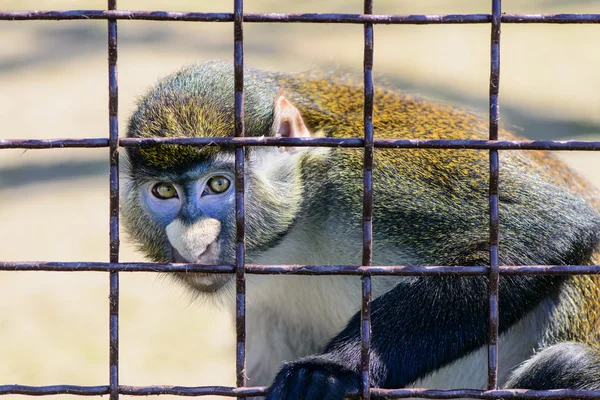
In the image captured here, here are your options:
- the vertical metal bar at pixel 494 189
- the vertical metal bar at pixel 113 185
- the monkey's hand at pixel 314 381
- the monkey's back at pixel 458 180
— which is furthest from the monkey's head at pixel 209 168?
the vertical metal bar at pixel 494 189

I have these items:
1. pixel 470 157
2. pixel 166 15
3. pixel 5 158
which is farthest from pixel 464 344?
pixel 5 158

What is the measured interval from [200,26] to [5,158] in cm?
320

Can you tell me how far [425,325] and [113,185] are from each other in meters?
1.11

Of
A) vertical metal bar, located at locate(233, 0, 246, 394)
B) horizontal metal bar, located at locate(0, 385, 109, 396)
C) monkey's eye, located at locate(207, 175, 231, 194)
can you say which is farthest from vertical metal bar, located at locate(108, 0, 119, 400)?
monkey's eye, located at locate(207, 175, 231, 194)

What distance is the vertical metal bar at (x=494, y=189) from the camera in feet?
7.25

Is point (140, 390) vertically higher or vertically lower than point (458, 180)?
lower

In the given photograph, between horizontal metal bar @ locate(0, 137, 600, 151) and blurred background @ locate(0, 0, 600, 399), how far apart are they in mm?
1840

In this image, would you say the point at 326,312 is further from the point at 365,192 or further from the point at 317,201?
the point at 365,192

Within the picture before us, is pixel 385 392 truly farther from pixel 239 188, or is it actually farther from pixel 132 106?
pixel 132 106

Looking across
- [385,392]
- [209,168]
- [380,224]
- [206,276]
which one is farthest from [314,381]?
[209,168]

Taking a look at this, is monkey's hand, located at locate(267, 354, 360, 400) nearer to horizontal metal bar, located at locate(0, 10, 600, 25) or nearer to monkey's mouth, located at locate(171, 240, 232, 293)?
monkey's mouth, located at locate(171, 240, 232, 293)

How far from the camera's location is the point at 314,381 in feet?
8.54

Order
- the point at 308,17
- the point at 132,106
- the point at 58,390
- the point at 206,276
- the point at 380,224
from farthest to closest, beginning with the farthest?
the point at 132,106, the point at 380,224, the point at 206,276, the point at 58,390, the point at 308,17

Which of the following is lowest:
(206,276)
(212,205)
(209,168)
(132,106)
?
(206,276)
